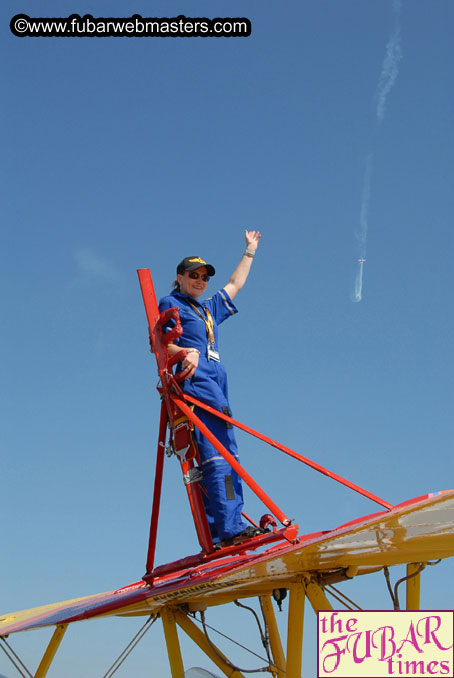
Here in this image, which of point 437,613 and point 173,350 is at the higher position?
point 173,350

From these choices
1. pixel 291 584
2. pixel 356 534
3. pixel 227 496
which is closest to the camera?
pixel 356 534

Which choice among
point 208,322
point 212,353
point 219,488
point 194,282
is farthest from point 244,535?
point 194,282

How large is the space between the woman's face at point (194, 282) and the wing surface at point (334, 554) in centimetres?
300

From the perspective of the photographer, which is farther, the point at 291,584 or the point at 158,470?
the point at 158,470

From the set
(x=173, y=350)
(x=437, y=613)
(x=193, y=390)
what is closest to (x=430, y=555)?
(x=437, y=613)

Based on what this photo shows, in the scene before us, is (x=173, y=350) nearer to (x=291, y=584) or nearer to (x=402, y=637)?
(x=291, y=584)

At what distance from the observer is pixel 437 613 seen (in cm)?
550

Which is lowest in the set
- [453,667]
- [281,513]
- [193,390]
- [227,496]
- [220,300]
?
[453,667]

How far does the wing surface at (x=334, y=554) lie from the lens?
4.81 meters

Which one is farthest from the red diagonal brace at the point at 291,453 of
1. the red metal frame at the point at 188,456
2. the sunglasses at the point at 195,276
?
the sunglasses at the point at 195,276

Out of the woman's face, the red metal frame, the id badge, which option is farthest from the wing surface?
the woman's face

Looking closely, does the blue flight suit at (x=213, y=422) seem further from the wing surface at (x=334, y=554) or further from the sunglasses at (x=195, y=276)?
the wing surface at (x=334, y=554)

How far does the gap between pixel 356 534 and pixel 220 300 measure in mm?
4226

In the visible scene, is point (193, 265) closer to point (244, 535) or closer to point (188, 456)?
point (188, 456)
